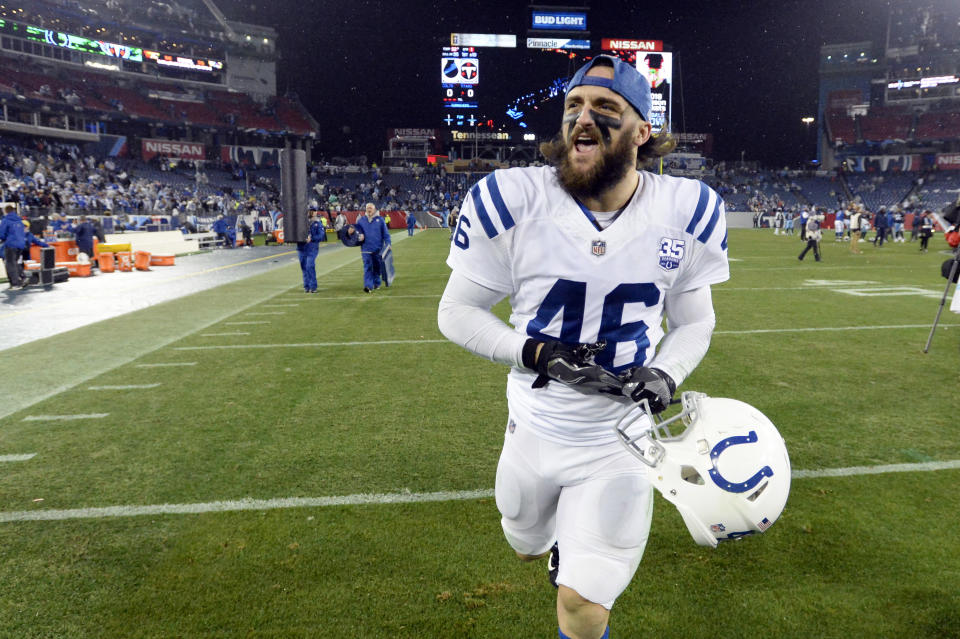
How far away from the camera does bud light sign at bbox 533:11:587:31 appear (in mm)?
49188

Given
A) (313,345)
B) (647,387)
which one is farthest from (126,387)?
(647,387)

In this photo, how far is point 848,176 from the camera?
62438mm

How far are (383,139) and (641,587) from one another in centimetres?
7773

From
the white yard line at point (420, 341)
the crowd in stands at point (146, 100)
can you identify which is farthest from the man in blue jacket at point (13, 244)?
the crowd in stands at point (146, 100)

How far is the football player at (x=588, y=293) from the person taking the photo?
2.00 meters

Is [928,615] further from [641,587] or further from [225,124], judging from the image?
[225,124]

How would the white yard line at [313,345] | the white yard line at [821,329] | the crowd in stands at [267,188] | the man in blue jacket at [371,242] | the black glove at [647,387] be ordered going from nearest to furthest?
the black glove at [647,387]
the white yard line at [313,345]
the white yard line at [821,329]
the man in blue jacket at [371,242]
the crowd in stands at [267,188]

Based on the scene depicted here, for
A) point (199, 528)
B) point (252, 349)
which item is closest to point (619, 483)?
point (199, 528)

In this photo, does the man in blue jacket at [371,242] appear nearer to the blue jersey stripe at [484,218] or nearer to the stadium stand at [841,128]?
the blue jersey stripe at [484,218]

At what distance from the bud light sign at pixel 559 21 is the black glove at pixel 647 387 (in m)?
53.3

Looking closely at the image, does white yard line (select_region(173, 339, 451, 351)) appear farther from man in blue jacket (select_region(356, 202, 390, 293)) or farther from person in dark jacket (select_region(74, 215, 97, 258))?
person in dark jacket (select_region(74, 215, 97, 258))

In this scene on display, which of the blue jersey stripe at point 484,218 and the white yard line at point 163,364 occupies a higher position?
the blue jersey stripe at point 484,218

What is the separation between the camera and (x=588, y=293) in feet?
6.61

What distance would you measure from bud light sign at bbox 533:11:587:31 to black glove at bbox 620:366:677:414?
53.3 m
